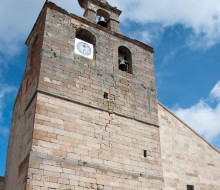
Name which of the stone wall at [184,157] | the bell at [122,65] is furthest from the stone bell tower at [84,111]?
the stone wall at [184,157]

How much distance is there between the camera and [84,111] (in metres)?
8.33

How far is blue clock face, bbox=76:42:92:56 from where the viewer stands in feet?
30.6

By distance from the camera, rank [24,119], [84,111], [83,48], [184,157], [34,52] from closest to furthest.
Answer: [84,111] < [24,119] < [83,48] < [34,52] < [184,157]

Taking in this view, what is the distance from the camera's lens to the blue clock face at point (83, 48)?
933cm

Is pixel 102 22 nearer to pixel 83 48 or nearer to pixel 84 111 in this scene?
pixel 83 48

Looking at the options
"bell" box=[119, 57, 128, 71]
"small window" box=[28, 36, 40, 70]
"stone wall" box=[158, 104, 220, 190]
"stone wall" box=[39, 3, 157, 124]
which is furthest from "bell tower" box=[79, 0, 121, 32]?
"stone wall" box=[158, 104, 220, 190]

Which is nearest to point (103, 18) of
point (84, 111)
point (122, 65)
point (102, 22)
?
point (102, 22)

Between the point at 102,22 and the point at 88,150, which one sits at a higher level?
the point at 102,22

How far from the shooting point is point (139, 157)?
28.2ft

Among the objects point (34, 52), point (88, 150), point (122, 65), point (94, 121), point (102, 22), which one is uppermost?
point (102, 22)

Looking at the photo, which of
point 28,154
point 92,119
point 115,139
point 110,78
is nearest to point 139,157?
point 115,139

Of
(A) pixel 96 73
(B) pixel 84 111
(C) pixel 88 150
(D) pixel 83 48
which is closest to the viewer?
(C) pixel 88 150

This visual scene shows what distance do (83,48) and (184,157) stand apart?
4.30 m

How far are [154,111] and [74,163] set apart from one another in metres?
3.17
